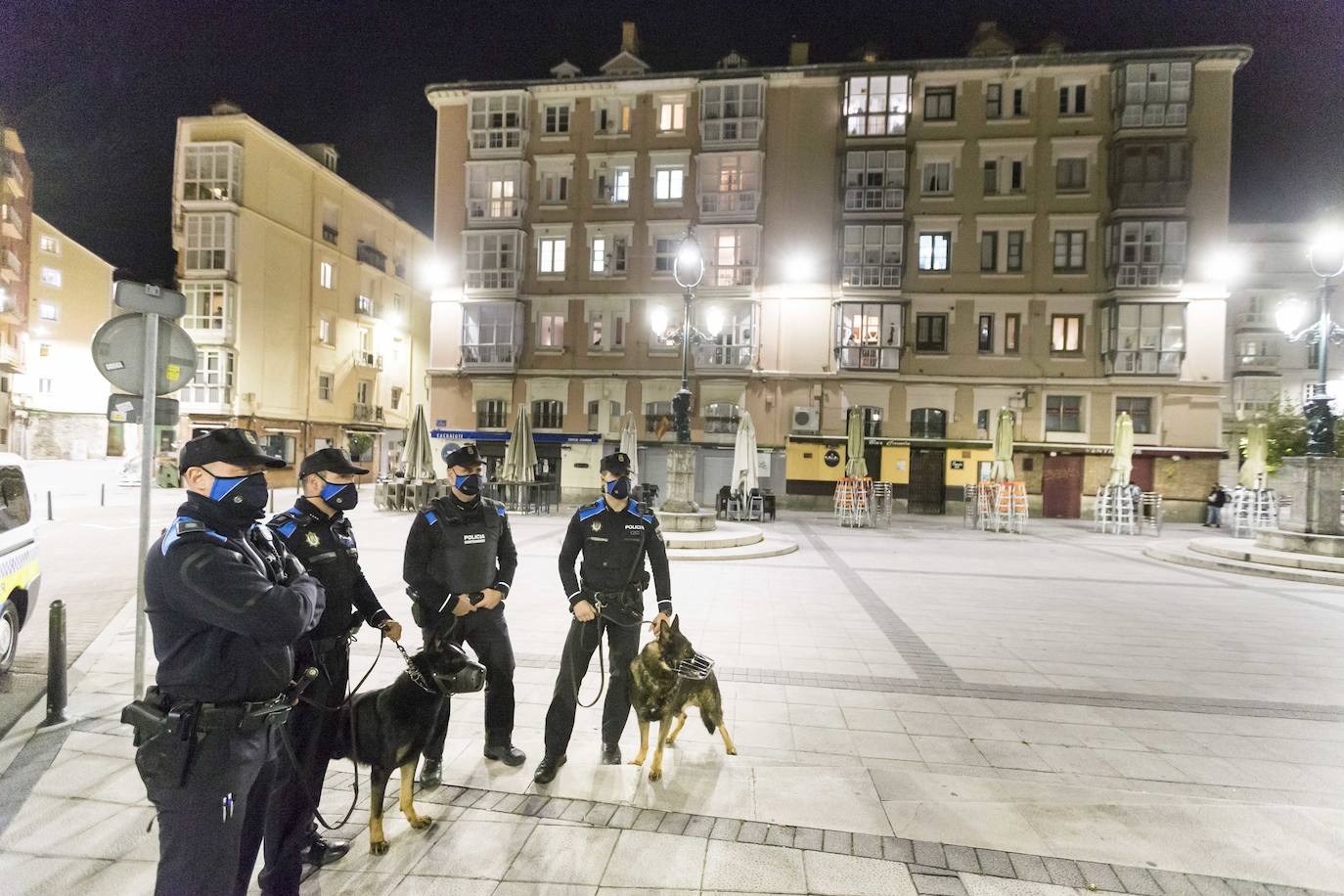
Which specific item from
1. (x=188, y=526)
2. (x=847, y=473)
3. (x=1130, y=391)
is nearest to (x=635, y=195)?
(x=847, y=473)

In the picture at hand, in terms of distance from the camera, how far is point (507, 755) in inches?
162

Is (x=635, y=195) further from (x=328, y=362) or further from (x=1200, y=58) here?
(x=1200, y=58)

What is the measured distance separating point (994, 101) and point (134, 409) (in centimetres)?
3143

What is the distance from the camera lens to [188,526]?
7.67 ft

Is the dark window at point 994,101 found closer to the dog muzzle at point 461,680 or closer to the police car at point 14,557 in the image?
the dog muzzle at point 461,680

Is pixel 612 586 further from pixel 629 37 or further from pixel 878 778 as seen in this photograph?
pixel 629 37

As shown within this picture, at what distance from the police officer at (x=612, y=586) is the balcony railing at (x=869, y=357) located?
78.1 feet

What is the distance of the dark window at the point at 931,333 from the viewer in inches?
1057

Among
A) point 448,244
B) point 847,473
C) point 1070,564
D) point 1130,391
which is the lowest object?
point 1070,564

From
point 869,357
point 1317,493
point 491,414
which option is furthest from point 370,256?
point 1317,493

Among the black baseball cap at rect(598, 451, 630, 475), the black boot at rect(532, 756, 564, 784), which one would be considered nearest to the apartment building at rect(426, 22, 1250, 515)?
the black baseball cap at rect(598, 451, 630, 475)

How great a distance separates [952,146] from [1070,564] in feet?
66.7

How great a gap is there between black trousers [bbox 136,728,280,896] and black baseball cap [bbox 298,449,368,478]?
1.44m

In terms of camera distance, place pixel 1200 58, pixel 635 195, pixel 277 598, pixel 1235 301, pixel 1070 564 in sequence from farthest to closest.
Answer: pixel 1235 301
pixel 635 195
pixel 1200 58
pixel 1070 564
pixel 277 598
